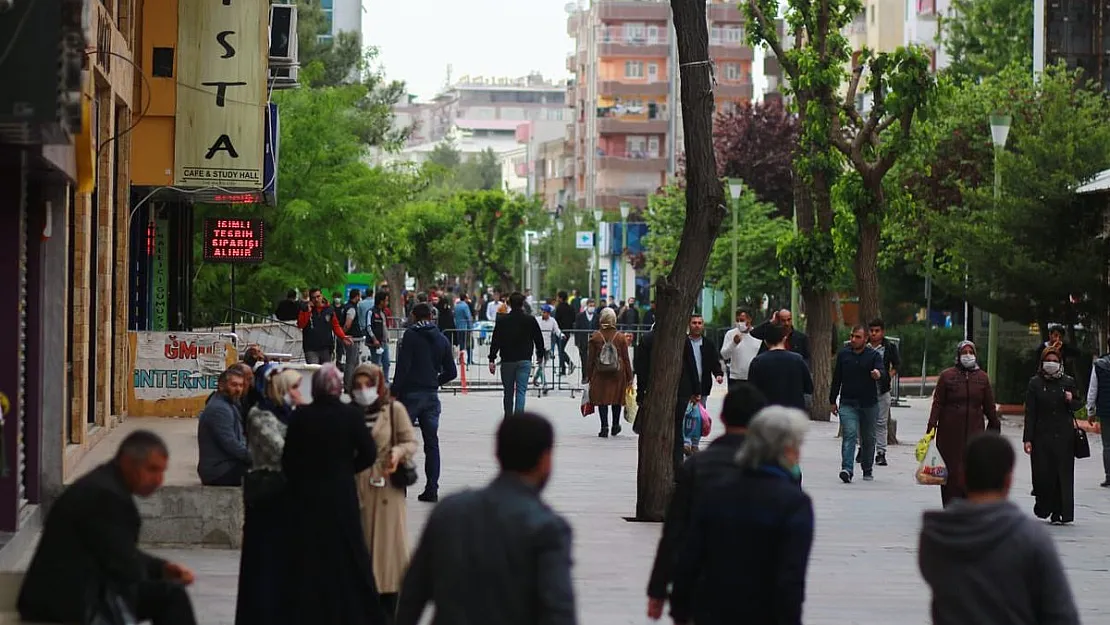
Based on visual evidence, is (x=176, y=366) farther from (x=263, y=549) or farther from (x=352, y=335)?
(x=263, y=549)

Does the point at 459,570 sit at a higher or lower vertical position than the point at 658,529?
higher

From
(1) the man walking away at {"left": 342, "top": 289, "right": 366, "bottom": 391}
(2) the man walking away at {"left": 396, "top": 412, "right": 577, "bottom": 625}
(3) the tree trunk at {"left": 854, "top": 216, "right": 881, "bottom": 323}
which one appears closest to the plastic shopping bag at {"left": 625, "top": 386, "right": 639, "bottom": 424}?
(3) the tree trunk at {"left": 854, "top": 216, "right": 881, "bottom": 323}

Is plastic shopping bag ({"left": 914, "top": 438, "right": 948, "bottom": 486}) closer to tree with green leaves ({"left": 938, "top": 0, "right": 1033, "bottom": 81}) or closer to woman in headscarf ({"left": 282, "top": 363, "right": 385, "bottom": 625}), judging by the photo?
woman in headscarf ({"left": 282, "top": 363, "right": 385, "bottom": 625})

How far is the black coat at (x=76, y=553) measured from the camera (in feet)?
21.9

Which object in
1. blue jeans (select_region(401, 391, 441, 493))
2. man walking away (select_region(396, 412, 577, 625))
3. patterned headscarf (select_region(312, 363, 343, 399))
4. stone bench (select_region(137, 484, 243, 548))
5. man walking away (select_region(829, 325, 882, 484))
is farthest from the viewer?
man walking away (select_region(829, 325, 882, 484))

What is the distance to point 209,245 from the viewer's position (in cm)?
3231

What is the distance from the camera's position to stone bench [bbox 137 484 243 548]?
1419cm

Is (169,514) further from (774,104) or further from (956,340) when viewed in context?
(774,104)

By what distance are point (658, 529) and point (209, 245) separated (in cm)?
1708

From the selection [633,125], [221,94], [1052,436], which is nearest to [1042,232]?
[221,94]

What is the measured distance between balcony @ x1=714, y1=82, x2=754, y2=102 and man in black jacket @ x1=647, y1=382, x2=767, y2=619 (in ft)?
364

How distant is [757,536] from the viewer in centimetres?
734

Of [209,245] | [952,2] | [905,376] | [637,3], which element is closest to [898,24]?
[952,2]

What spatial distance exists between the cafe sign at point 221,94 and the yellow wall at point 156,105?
0.10 meters
